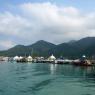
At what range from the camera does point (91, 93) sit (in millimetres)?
42938

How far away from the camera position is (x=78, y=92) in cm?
4331

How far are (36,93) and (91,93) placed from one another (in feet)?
27.8

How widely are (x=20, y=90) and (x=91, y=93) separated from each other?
11017mm

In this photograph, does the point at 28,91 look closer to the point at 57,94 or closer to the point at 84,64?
the point at 57,94

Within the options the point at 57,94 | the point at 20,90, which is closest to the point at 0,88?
the point at 20,90

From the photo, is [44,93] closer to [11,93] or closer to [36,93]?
[36,93]

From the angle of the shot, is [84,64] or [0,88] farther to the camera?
[84,64]

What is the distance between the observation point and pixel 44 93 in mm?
41906

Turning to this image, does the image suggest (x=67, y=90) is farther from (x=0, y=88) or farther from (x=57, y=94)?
(x=0, y=88)

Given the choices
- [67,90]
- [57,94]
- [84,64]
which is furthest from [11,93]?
[84,64]

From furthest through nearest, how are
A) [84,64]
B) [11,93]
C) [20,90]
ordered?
[84,64], [20,90], [11,93]

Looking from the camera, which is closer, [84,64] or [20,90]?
[20,90]

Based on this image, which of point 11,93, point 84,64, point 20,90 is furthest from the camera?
point 84,64

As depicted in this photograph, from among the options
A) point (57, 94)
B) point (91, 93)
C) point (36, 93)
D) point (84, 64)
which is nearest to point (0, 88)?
point (36, 93)
